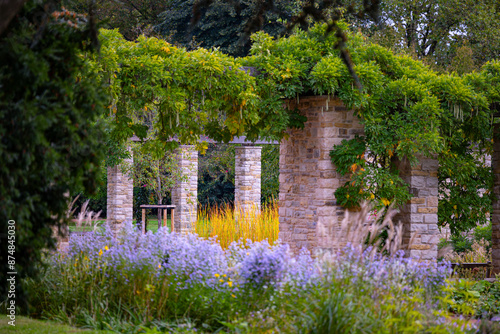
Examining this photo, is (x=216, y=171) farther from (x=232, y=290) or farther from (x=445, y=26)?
(x=232, y=290)

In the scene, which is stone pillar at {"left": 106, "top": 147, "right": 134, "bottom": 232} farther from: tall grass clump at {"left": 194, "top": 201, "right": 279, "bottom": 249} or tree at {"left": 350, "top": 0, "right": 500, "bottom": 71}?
tree at {"left": 350, "top": 0, "right": 500, "bottom": 71}

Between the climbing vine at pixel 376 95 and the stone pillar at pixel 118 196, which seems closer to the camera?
the climbing vine at pixel 376 95

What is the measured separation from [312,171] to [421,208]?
161 centimetres

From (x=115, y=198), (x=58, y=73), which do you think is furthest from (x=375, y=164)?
(x=115, y=198)

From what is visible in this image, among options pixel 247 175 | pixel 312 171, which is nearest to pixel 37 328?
pixel 312 171

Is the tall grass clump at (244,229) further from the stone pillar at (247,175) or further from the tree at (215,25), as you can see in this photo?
the tree at (215,25)

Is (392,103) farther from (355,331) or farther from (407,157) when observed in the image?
(355,331)

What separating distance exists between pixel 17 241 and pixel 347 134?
17.1 feet

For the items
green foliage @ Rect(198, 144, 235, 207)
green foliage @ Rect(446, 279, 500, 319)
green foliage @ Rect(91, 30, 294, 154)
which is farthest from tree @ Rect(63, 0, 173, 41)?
green foliage @ Rect(446, 279, 500, 319)

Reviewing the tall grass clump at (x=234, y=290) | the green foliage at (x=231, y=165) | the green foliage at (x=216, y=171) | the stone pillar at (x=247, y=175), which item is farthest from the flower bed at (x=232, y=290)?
the green foliage at (x=231, y=165)

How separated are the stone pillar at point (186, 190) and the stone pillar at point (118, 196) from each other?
43.3 inches

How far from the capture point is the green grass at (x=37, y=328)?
4.91m

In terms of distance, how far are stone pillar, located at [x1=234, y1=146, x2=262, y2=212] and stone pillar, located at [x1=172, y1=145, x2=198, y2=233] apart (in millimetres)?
1133

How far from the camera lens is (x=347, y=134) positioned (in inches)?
309
